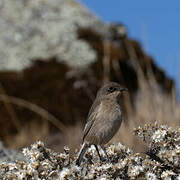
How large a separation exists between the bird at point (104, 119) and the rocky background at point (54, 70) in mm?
3683

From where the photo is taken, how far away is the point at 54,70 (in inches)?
380

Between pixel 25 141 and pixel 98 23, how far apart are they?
3560 millimetres

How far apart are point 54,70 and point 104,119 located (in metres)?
Result: 4.85

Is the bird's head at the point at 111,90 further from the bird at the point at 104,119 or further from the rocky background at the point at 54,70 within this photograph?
the rocky background at the point at 54,70

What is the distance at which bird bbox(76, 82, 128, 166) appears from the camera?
4875 millimetres

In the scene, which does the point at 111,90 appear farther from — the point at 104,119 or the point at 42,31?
the point at 42,31

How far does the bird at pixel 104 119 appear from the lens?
16.0ft

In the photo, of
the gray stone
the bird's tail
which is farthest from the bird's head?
the gray stone

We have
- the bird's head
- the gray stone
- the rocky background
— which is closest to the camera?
the bird's head

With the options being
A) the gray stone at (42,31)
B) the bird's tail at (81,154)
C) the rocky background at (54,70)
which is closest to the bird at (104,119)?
the bird's tail at (81,154)

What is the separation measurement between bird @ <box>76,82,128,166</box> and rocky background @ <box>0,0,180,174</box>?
3683mm

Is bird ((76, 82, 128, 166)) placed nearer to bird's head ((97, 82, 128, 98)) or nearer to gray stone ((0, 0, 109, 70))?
bird's head ((97, 82, 128, 98))

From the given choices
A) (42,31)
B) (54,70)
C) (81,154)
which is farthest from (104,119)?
(42,31)

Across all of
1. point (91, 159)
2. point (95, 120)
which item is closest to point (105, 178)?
point (91, 159)
